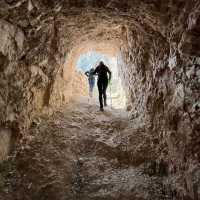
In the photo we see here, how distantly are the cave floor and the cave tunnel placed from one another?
2 cm

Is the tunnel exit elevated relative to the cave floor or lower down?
elevated

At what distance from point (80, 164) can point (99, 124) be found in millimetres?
1906

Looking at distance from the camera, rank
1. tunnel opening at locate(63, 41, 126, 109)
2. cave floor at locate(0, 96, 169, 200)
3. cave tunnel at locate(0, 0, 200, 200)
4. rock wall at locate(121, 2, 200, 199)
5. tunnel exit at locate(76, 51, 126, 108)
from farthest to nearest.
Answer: tunnel exit at locate(76, 51, 126, 108) → tunnel opening at locate(63, 41, 126, 109) → cave floor at locate(0, 96, 169, 200) → cave tunnel at locate(0, 0, 200, 200) → rock wall at locate(121, 2, 200, 199)

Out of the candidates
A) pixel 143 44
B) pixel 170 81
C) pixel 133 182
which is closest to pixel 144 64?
pixel 143 44

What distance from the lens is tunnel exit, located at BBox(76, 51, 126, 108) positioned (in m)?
14.9

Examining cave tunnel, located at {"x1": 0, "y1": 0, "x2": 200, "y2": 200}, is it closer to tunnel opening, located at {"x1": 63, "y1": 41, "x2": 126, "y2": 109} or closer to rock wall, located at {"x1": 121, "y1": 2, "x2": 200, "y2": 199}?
rock wall, located at {"x1": 121, "y1": 2, "x2": 200, "y2": 199}

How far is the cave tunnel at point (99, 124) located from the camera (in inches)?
185

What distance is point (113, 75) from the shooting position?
73.4 feet

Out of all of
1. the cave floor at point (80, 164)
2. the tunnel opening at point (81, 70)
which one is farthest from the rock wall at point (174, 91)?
the tunnel opening at point (81, 70)

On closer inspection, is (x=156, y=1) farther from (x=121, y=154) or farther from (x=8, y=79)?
(x=121, y=154)

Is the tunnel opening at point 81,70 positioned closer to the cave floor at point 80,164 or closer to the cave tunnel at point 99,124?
the cave tunnel at point 99,124

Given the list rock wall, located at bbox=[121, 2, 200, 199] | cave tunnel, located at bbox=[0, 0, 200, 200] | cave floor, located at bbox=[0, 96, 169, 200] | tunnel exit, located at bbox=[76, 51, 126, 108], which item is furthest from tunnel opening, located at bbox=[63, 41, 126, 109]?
rock wall, located at bbox=[121, 2, 200, 199]

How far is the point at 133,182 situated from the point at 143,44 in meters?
2.73

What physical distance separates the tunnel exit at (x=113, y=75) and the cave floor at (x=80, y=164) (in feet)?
14.3
